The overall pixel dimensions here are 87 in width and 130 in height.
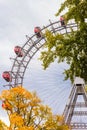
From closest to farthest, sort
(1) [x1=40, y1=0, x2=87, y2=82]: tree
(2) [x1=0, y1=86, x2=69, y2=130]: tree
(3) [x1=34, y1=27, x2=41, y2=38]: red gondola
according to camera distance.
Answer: (1) [x1=40, y1=0, x2=87, y2=82]: tree
(2) [x1=0, y1=86, x2=69, y2=130]: tree
(3) [x1=34, y1=27, x2=41, y2=38]: red gondola

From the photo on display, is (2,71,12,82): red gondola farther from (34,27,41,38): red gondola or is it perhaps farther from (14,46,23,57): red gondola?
(34,27,41,38): red gondola

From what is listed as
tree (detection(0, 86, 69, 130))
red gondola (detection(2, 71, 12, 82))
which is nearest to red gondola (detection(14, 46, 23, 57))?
red gondola (detection(2, 71, 12, 82))

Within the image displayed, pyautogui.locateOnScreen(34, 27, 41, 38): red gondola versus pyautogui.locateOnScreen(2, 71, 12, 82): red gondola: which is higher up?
pyautogui.locateOnScreen(34, 27, 41, 38): red gondola

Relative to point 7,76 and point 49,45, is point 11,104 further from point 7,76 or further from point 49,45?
point 7,76

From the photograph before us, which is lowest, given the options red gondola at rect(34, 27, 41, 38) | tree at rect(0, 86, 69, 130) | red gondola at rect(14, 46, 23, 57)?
tree at rect(0, 86, 69, 130)

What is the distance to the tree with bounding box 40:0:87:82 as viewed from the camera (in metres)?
10.1

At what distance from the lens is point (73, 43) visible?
405 inches

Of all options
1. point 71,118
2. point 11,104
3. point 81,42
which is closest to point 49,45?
point 81,42

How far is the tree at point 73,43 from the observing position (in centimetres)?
1008

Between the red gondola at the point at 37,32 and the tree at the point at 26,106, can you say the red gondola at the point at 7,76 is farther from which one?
the tree at the point at 26,106

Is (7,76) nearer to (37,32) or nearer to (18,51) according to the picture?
(18,51)

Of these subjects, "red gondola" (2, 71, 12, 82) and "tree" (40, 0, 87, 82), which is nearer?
"tree" (40, 0, 87, 82)

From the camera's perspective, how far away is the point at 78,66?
10.5m

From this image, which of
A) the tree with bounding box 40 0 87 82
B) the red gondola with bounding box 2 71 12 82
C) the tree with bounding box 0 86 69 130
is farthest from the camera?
the red gondola with bounding box 2 71 12 82
